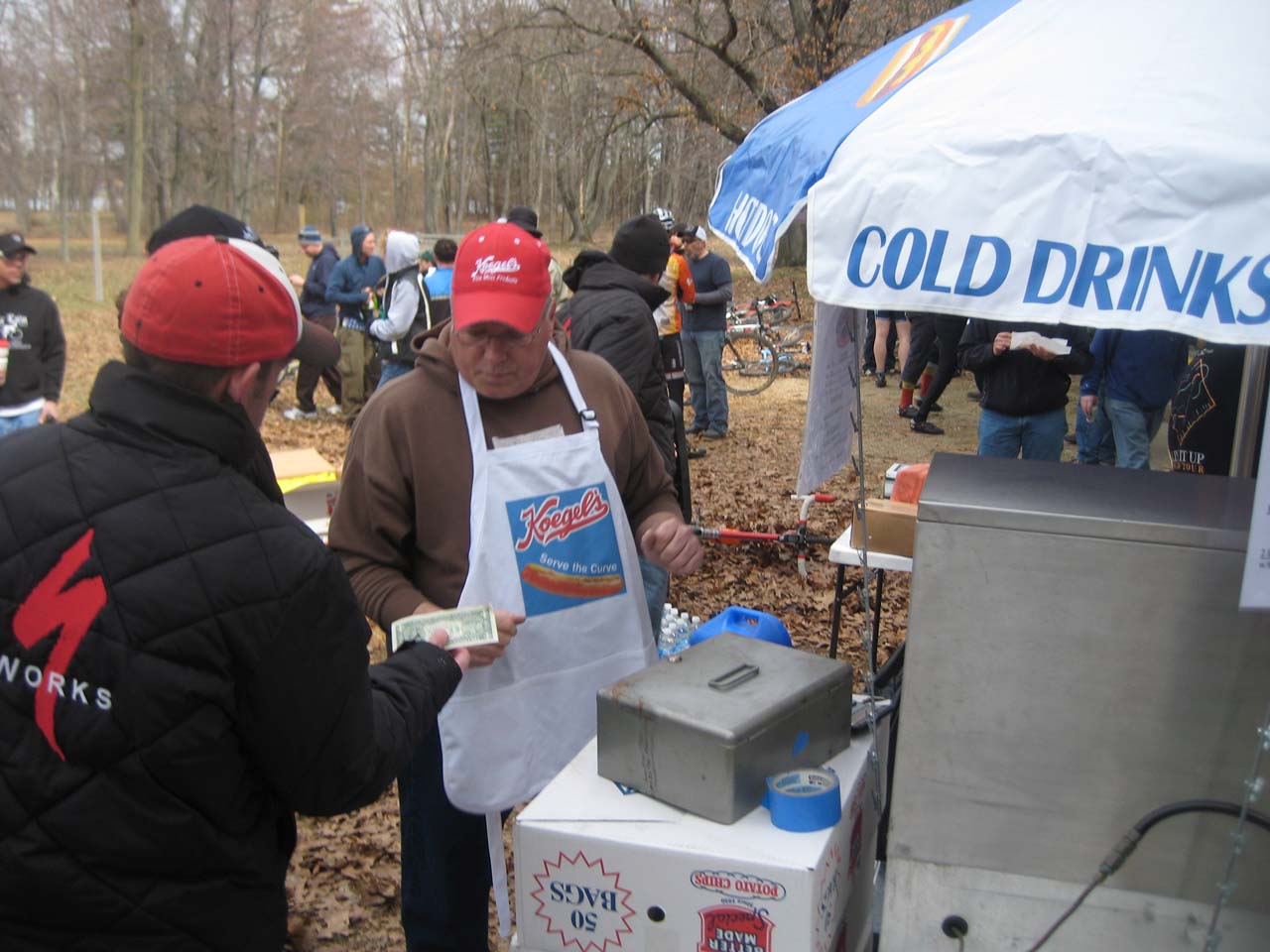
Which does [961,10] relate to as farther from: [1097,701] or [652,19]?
[652,19]

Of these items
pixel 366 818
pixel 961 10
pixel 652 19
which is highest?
pixel 652 19

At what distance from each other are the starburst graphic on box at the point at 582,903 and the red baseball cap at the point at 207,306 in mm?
1105

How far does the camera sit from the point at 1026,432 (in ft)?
19.5

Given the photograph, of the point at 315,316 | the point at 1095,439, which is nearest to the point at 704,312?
the point at 1095,439

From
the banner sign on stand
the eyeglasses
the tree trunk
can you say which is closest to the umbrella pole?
the banner sign on stand

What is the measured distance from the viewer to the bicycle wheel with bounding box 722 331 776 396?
1443 centimetres

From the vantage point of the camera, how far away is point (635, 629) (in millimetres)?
2607

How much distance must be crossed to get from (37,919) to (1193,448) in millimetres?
4029

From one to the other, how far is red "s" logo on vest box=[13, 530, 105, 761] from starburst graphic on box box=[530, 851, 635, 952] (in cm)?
96

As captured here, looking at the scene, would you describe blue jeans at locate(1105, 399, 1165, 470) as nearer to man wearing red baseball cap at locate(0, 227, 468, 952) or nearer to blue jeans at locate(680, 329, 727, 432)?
blue jeans at locate(680, 329, 727, 432)

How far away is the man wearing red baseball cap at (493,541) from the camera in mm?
2389

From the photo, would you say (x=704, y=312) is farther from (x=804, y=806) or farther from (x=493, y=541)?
(x=804, y=806)

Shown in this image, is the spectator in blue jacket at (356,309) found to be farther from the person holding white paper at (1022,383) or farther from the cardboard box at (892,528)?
the cardboard box at (892,528)

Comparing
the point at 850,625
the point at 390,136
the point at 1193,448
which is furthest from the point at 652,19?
the point at 390,136
